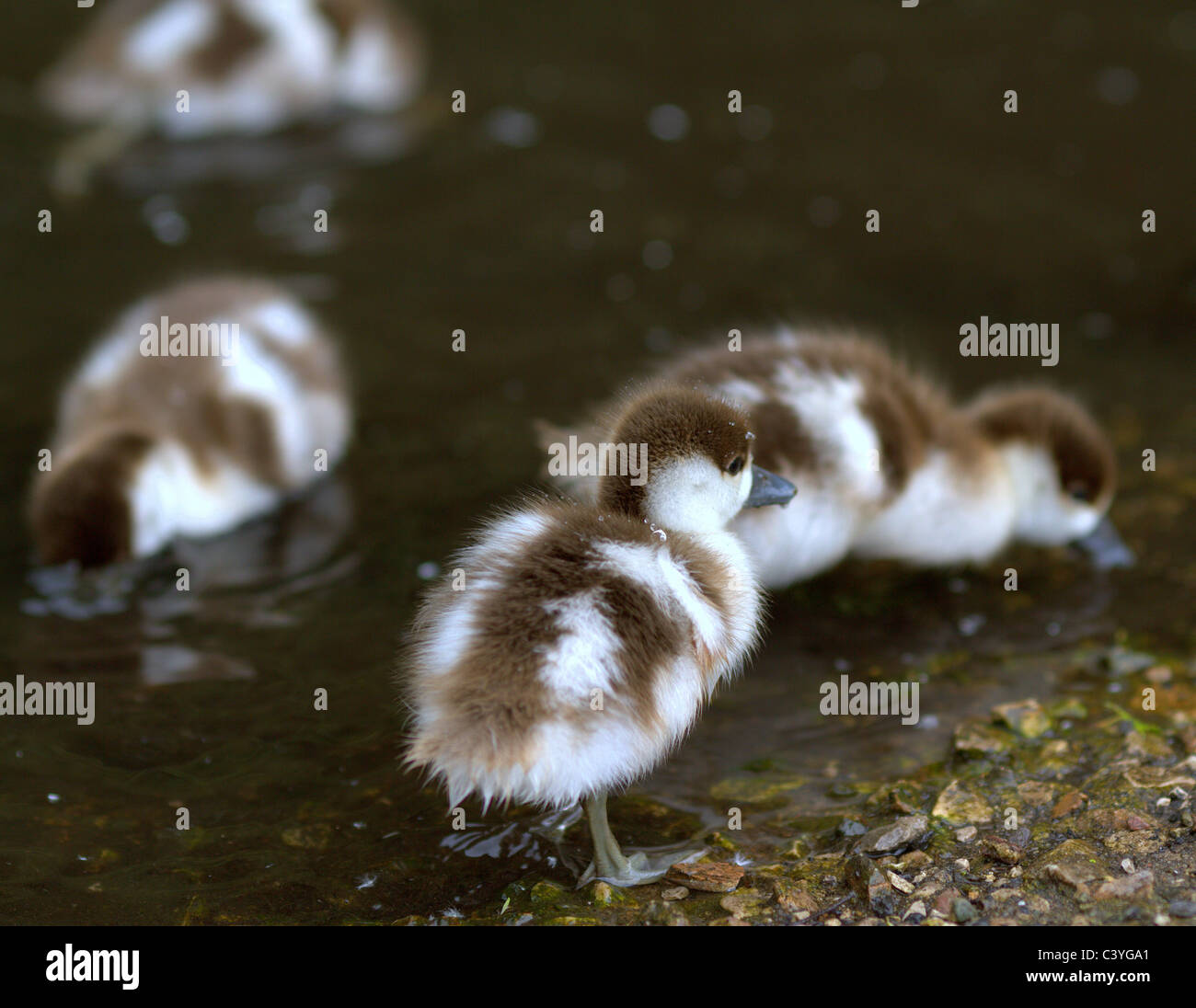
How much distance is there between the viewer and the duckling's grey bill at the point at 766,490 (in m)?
2.74

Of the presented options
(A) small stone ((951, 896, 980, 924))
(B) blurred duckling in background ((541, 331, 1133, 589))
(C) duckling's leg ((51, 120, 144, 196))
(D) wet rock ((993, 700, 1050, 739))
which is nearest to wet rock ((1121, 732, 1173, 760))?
(D) wet rock ((993, 700, 1050, 739))

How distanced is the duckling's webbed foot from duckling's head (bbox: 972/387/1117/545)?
62.2 inches

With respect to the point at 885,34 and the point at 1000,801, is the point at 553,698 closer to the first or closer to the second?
the point at 1000,801

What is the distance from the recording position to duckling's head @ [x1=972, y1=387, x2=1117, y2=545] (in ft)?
11.5

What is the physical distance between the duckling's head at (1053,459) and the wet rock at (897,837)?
1292mm

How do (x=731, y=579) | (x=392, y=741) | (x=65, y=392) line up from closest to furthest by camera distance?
1. (x=731, y=579)
2. (x=392, y=741)
3. (x=65, y=392)

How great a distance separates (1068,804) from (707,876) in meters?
0.69

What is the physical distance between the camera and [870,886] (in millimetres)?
2371

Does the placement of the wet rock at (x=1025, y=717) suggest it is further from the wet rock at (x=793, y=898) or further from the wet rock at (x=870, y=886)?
the wet rock at (x=793, y=898)

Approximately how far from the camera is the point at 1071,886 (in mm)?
2330

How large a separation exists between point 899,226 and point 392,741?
3.06 metres

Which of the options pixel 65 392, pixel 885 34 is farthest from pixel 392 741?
pixel 885 34

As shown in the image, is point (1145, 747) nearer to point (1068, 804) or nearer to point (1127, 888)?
point (1068, 804)

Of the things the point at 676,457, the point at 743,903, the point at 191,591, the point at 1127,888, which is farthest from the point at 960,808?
the point at 191,591
